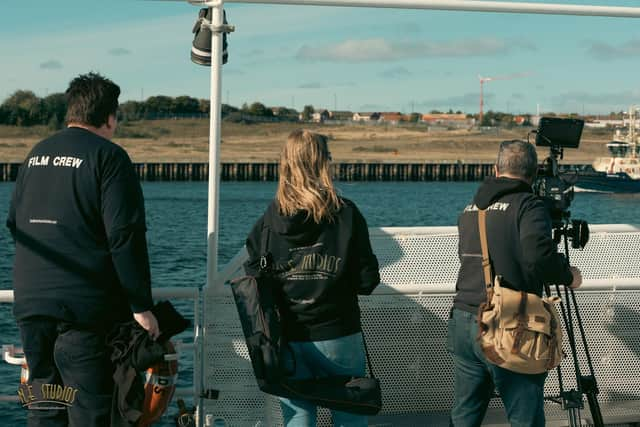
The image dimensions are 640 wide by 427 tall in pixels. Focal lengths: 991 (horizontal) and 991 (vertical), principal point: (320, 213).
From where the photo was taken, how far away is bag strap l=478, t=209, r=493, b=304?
4418 millimetres

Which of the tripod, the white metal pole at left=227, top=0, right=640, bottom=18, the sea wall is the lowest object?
the sea wall

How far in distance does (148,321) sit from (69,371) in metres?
0.39

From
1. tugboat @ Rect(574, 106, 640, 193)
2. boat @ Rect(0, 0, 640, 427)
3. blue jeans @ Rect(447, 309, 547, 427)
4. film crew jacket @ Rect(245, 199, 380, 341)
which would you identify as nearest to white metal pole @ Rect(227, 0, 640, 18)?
boat @ Rect(0, 0, 640, 427)

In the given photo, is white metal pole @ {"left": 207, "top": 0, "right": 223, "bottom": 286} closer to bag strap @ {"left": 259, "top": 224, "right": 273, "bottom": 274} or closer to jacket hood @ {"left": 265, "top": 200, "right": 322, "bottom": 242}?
bag strap @ {"left": 259, "top": 224, "right": 273, "bottom": 274}

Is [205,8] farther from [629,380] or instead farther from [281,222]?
[629,380]

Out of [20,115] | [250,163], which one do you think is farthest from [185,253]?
[20,115]

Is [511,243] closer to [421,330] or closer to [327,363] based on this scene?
[327,363]

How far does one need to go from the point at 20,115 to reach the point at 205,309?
173 meters

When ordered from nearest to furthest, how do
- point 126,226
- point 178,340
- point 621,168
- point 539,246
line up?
point 126,226
point 539,246
point 178,340
point 621,168

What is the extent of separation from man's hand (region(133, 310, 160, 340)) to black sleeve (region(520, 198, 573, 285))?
162 cm

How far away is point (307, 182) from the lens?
13.3ft

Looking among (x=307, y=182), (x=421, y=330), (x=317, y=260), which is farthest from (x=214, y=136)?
(x=421, y=330)

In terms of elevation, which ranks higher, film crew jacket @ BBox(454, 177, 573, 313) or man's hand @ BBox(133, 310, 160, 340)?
Result: film crew jacket @ BBox(454, 177, 573, 313)

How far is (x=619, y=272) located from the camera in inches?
230
